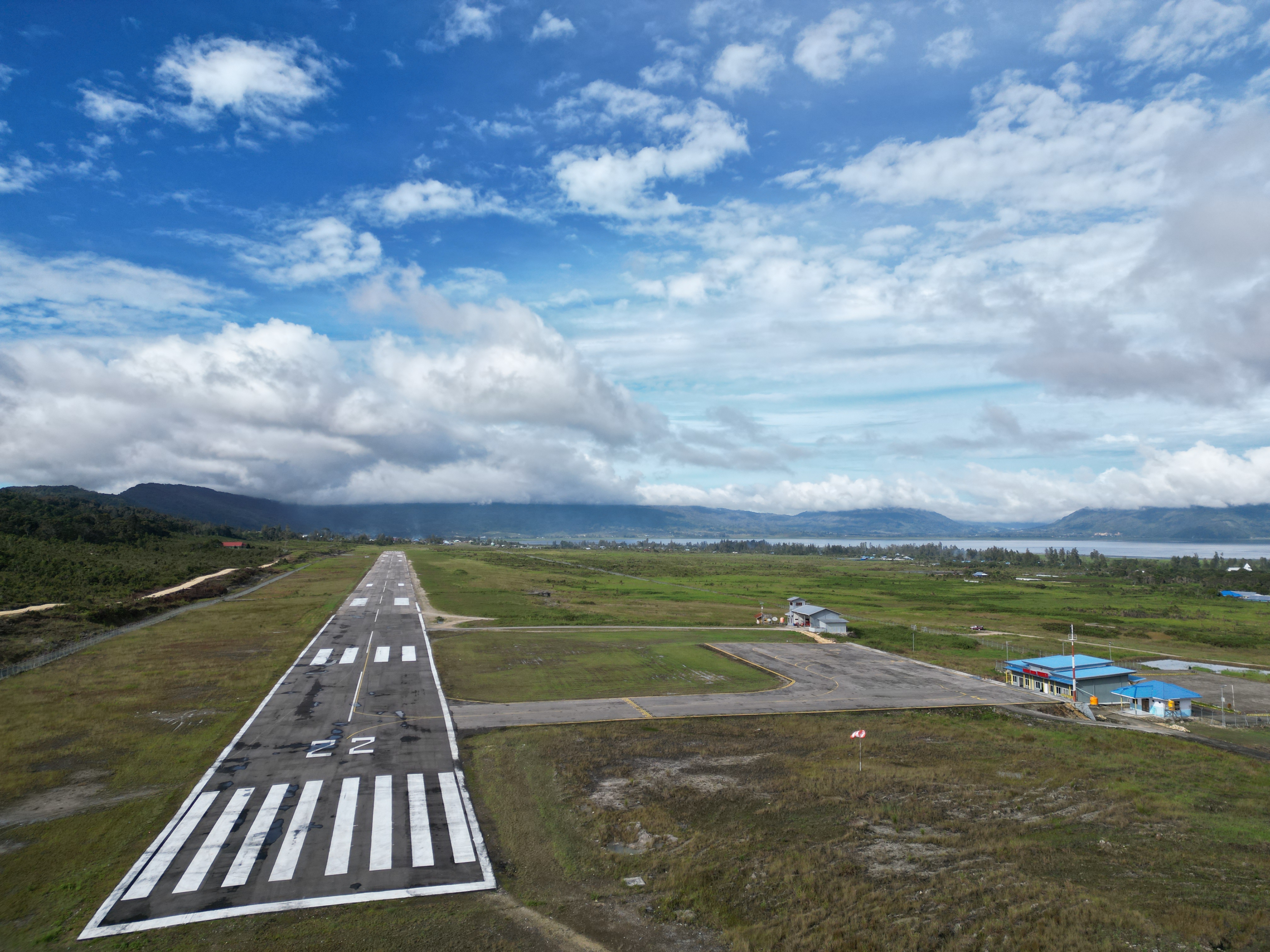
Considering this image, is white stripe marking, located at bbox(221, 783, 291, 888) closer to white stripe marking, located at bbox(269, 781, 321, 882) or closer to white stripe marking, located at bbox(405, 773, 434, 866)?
white stripe marking, located at bbox(269, 781, 321, 882)

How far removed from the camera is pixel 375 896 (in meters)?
18.9

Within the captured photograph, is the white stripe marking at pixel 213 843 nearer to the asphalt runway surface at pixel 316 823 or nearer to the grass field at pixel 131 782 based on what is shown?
the asphalt runway surface at pixel 316 823

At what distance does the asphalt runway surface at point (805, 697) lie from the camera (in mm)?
38688

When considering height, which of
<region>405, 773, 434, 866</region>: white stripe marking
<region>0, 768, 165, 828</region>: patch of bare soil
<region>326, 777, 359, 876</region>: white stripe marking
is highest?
<region>326, 777, 359, 876</region>: white stripe marking

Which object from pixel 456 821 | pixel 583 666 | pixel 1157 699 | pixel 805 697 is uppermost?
pixel 456 821

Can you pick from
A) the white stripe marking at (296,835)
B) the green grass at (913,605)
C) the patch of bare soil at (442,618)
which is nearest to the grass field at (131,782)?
the white stripe marking at (296,835)

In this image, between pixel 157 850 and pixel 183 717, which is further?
pixel 183 717

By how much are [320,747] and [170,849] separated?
1005 centimetres

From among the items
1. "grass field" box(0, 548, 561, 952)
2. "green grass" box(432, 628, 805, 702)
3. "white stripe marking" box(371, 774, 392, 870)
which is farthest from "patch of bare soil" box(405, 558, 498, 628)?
"white stripe marking" box(371, 774, 392, 870)

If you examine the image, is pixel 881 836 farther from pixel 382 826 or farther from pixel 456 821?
pixel 382 826

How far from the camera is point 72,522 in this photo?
127312 millimetres

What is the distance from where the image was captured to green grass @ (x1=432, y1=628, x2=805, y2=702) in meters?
44.7

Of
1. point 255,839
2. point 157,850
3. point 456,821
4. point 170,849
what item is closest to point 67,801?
point 157,850

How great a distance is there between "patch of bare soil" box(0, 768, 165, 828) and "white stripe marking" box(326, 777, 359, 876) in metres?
7.64
